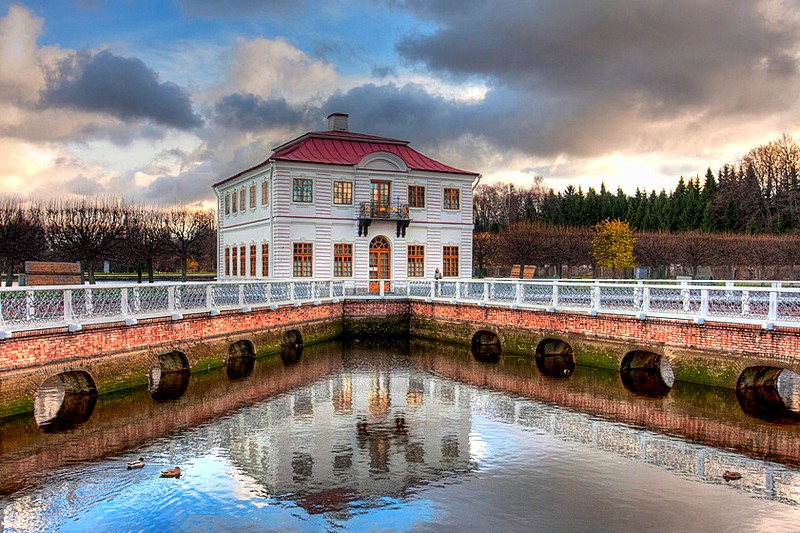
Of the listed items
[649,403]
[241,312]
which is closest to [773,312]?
[649,403]

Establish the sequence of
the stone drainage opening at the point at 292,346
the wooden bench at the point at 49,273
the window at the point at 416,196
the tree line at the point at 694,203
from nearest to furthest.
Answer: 1. the wooden bench at the point at 49,273
2. the stone drainage opening at the point at 292,346
3. the window at the point at 416,196
4. the tree line at the point at 694,203

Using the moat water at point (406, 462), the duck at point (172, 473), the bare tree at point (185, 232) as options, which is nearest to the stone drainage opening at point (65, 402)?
the moat water at point (406, 462)

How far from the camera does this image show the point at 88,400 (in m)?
15.3

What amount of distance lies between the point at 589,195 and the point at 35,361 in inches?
3091

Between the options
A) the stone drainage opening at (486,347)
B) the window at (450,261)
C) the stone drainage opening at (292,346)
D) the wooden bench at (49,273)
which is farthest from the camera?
the window at (450,261)

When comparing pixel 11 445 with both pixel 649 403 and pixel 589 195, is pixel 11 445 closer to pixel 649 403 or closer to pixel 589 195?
pixel 649 403

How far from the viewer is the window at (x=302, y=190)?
33.0 meters

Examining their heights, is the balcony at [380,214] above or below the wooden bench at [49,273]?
above

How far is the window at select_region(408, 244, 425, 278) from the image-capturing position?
35406 millimetres

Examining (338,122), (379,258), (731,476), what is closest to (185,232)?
(338,122)

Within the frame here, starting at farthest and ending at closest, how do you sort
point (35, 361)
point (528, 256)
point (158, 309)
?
point (528, 256) → point (158, 309) → point (35, 361)

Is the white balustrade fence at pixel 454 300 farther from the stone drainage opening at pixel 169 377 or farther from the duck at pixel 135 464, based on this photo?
the duck at pixel 135 464

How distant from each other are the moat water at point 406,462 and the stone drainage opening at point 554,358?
8.48ft

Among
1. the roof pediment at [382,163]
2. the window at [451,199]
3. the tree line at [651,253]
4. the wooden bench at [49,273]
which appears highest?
the roof pediment at [382,163]
